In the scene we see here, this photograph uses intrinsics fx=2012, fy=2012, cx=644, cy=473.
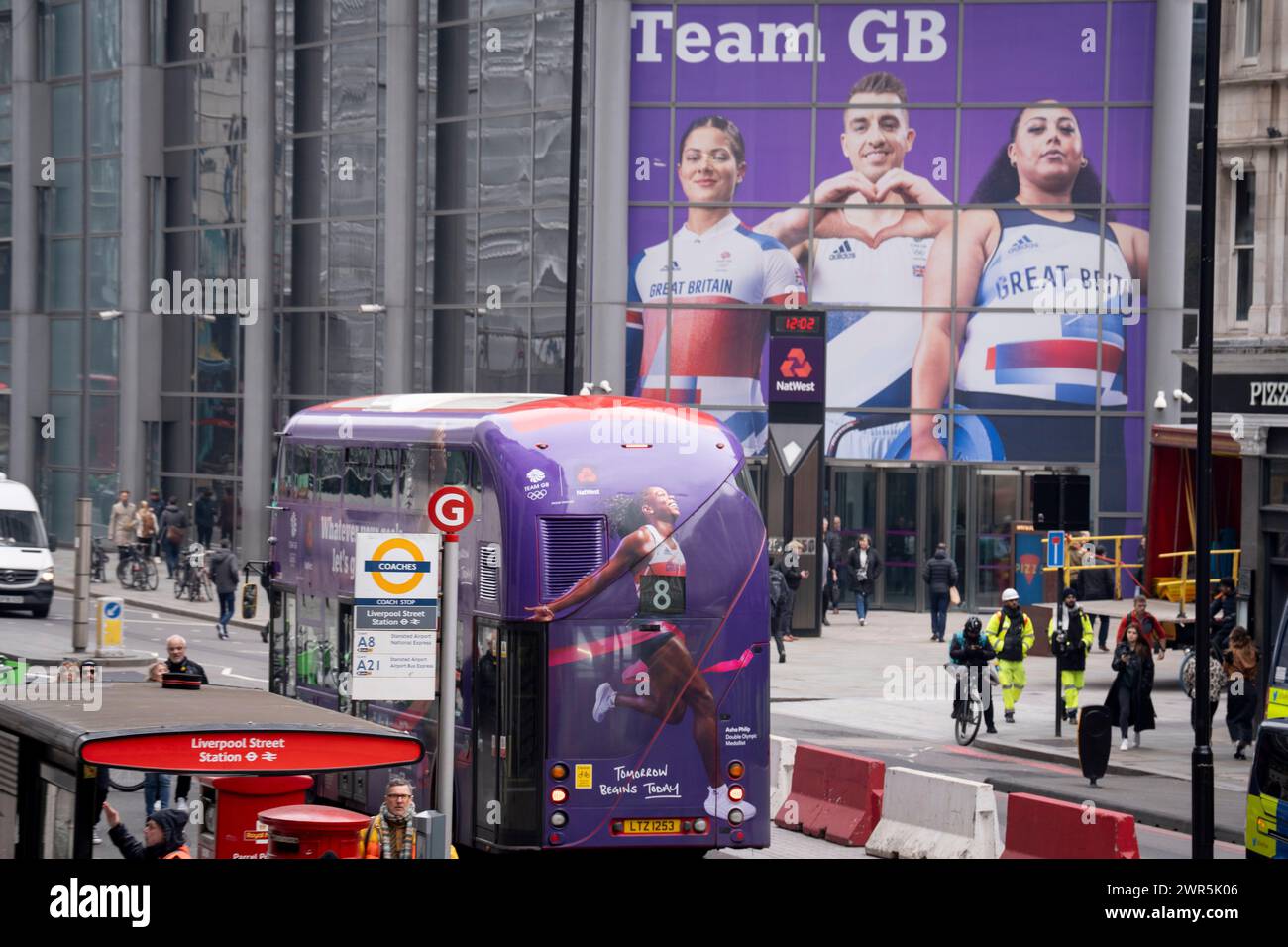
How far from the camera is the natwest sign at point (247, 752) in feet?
33.9

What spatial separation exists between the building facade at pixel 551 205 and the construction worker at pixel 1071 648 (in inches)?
499

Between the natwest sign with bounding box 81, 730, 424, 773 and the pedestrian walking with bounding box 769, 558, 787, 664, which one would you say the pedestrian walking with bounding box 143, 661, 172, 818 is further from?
the pedestrian walking with bounding box 769, 558, 787, 664

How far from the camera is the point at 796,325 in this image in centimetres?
4031

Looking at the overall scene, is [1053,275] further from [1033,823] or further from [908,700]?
[1033,823]

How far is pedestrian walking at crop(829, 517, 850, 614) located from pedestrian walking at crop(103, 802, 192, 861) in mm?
30380

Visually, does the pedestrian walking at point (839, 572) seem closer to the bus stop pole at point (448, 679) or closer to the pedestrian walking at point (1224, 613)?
the pedestrian walking at point (1224, 613)

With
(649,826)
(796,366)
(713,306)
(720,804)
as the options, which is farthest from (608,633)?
(713,306)

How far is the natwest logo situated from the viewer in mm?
40250

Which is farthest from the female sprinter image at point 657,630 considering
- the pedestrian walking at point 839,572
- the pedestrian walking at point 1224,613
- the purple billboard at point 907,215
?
the purple billboard at point 907,215

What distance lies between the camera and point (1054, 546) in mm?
29359

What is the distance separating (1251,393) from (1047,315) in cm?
1658

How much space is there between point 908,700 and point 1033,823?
1522 cm


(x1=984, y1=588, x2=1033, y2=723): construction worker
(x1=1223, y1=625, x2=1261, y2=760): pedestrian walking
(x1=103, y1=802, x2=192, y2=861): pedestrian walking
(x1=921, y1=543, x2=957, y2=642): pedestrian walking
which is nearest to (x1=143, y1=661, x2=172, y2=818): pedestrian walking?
(x1=103, y1=802, x2=192, y2=861): pedestrian walking
